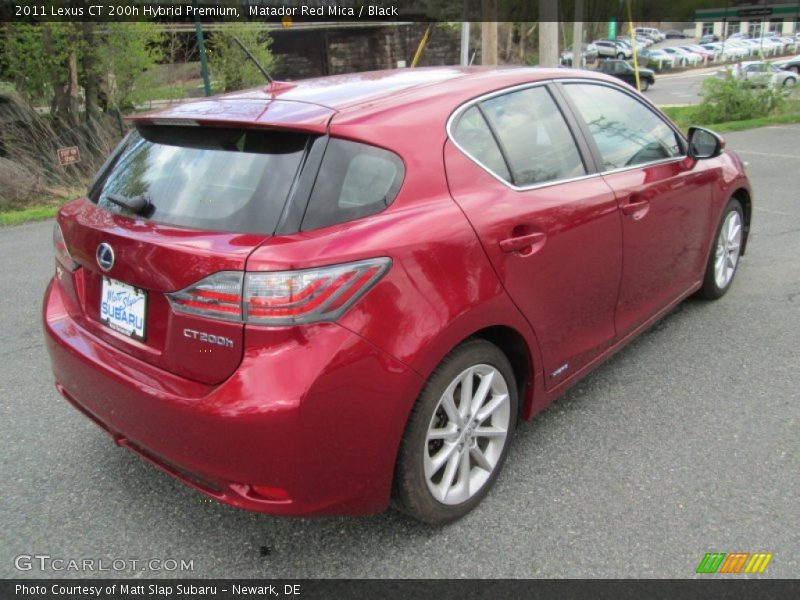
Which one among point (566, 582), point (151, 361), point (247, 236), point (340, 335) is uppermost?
point (247, 236)

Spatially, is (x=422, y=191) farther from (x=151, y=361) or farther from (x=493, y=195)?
(x=151, y=361)

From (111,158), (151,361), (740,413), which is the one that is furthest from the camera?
(740,413)

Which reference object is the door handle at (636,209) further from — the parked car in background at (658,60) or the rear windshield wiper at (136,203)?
the parked car in background at (658,60)

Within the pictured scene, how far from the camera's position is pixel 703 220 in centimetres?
403

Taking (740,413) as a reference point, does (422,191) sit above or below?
above

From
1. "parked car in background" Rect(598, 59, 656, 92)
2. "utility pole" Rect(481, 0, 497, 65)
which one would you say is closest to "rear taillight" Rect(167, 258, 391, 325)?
"utility pole" Rect(481, 0, 497, 65)

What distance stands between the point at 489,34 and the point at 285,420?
56.5 feet

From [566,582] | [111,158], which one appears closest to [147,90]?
[111,158]

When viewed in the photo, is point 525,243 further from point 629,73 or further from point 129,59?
point 629,73

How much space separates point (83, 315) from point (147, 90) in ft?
79.4

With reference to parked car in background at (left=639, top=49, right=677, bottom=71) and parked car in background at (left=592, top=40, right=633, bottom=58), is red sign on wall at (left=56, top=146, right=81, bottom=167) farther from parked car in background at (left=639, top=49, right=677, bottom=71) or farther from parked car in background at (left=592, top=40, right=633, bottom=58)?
parked car in background at (left=592, top=40, right=633, bottom=58)

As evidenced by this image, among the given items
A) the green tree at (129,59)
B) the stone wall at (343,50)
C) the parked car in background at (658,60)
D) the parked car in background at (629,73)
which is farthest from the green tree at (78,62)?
the parked car in background at (658,60)

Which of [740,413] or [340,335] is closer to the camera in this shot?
[340,335]

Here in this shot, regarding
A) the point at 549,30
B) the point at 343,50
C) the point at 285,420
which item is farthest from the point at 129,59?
the point at 343,50
